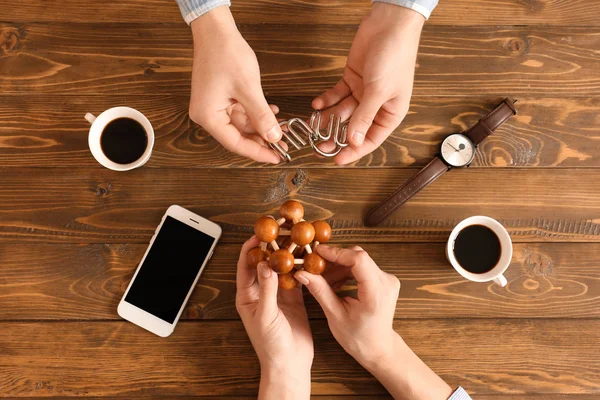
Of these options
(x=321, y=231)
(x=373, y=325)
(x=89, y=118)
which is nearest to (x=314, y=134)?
(x=321, y=231)

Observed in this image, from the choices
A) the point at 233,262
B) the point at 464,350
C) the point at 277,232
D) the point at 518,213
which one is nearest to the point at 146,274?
the point at 233,262

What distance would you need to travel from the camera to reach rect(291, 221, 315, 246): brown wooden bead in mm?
921

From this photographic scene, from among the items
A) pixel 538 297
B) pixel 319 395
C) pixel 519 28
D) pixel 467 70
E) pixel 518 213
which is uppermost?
pixel 519 28

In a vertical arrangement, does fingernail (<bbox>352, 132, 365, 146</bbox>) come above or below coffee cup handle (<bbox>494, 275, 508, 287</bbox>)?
above

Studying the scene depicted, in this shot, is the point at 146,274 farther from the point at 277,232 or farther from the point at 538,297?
the point at 538,297

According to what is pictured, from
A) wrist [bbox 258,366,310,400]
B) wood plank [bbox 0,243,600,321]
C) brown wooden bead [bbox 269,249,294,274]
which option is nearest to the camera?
brown wooden bead [bbox 269,249,294,274]

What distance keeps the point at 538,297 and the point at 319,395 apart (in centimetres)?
61

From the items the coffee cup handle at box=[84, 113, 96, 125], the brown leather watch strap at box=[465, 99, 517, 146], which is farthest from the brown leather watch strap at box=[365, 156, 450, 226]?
the coffee cup handle at box=[84, 113, 96, 125]

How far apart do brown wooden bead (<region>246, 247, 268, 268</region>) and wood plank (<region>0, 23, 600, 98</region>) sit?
435 millimetres

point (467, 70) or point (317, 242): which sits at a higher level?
point (467, 70)

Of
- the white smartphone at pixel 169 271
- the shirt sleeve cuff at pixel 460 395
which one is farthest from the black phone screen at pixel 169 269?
the shirt sleeve cuff at pixel 460 395

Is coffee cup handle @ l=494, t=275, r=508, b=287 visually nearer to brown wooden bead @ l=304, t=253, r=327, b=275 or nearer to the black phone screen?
brown wooden bead @ l=304, t=253, r=327, b=275

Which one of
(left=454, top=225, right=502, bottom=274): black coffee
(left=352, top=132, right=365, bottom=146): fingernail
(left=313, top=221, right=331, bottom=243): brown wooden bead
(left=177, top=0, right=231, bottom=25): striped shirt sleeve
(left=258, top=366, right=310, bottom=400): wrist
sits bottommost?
(left=258, top=366, right=310, bottom=400): wrist

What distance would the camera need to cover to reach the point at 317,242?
100 centimetres
